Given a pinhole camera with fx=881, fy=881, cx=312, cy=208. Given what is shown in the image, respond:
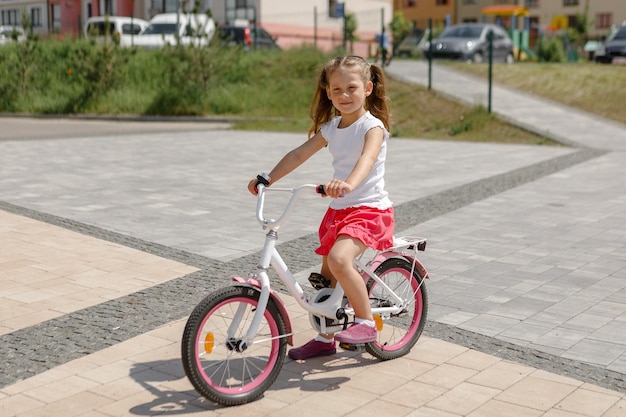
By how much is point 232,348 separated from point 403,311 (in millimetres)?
1094

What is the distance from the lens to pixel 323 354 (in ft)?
15.5

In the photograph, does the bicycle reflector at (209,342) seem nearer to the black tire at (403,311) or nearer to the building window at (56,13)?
the black tire at (403,311)

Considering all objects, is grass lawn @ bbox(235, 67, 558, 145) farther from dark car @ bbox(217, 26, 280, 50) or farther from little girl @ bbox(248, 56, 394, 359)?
little girl @ bbox(248, 56, 394, 359)

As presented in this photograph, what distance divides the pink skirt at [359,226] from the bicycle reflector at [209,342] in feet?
2.45

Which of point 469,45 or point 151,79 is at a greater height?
point 469,45

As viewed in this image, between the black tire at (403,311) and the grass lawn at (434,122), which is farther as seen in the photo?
the grass lawn at (434,122)

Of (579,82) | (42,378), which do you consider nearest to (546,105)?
(579,82)

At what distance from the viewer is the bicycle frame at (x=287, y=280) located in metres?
4.02

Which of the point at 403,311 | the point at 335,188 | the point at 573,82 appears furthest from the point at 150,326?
the point at 573,82

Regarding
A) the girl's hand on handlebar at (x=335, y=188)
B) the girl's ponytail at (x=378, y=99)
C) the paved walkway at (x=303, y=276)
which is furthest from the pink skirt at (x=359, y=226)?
the paved walkway at (x=303, y=276)

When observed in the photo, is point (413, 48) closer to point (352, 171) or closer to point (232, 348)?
point (352, 171)

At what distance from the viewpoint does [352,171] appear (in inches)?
163

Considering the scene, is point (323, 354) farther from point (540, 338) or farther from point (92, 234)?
point (92, 234)

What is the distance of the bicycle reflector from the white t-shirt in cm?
92
